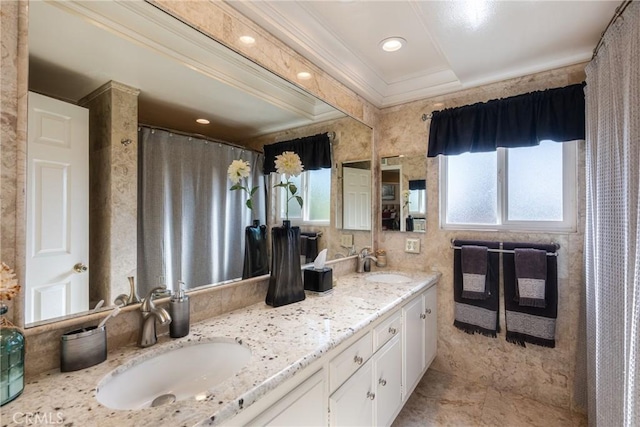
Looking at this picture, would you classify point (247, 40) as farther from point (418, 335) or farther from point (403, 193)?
point (418, 335)

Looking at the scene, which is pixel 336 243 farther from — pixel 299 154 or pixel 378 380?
pixel 378 380

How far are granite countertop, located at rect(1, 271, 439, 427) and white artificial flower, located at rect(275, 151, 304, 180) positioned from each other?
723mm

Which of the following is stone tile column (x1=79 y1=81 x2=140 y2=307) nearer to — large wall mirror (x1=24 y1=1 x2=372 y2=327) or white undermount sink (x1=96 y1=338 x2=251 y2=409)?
large wall mirror (x1=24 y1=1 x2=372 y2=327)

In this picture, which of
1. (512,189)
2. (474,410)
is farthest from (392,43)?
(474,410)

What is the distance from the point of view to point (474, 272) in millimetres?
2096

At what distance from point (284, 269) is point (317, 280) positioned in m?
0.31

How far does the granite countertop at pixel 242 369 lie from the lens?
26.6 inches

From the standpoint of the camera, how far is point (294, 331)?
3.83 feet

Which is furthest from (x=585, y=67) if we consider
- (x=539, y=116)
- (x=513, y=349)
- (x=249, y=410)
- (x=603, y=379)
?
(x=249, y=410)

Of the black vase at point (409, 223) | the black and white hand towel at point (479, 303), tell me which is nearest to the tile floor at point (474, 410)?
the black and white hand towel at point (479, 303)

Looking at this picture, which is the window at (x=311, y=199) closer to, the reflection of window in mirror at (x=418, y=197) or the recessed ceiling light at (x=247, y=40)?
the recessed ceiling light at (x=247, y=40)

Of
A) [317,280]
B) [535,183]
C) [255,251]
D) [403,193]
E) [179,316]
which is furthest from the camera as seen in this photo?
[403,193]

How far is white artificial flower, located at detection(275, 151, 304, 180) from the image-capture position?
160 centimetres

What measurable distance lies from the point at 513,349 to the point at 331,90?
2287mm
